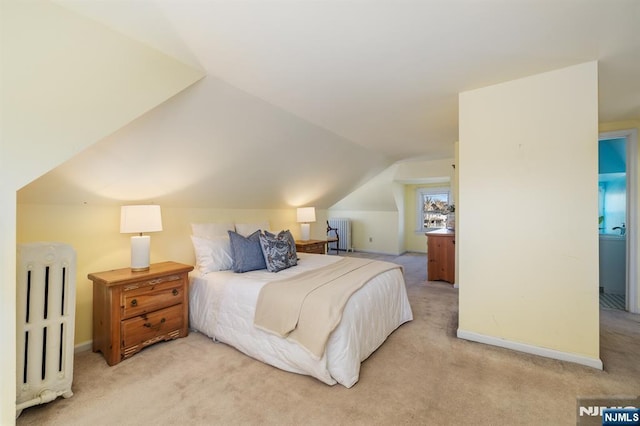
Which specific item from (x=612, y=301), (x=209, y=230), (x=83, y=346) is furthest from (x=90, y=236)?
(x=612, y=301)

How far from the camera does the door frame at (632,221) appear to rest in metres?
3.18

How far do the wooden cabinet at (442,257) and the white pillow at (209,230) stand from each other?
3379 millimetres

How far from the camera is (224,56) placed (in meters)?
1.84

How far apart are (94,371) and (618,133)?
5774mm

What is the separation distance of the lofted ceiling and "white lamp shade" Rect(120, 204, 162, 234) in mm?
266

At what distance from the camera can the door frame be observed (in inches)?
125

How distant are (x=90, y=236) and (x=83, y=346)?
93 centimetres

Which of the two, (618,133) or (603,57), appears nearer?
(603,57)

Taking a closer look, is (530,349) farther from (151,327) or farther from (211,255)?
(151,327)

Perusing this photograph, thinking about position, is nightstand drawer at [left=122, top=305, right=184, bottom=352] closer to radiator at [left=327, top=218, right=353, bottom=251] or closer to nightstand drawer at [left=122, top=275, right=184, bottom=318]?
nightstand drawer at [left=122, top=275, right=184, bottom=318]

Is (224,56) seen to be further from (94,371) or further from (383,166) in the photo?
(383,166)

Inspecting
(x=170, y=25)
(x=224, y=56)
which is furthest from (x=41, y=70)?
(x=224, y=56)

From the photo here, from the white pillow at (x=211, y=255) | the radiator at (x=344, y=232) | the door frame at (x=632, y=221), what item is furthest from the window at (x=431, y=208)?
the white pillow at (x=211, y=255)

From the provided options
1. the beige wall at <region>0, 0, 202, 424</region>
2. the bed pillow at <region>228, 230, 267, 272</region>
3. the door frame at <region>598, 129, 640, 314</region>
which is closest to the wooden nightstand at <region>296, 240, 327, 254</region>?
the bed pillow at <region>228, 230, 267, 272</region>
